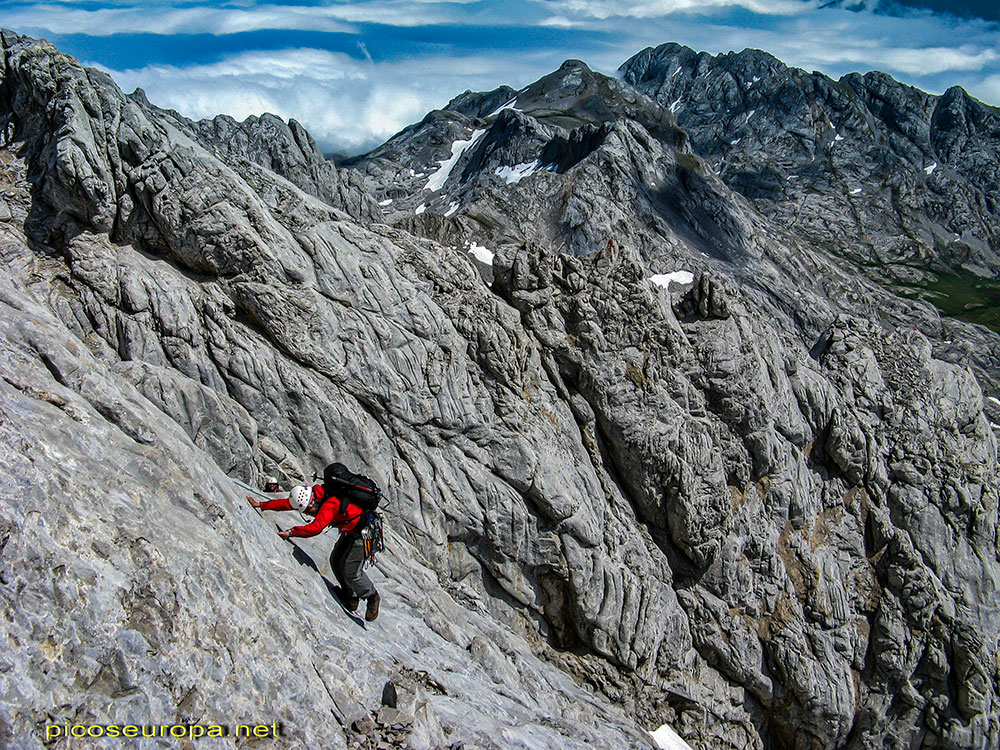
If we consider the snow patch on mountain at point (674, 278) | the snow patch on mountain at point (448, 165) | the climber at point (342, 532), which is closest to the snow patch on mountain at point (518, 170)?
the snow patch on mountain at point (448, 165)

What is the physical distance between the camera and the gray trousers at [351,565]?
14219mm

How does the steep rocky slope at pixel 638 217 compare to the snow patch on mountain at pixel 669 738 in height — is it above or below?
above

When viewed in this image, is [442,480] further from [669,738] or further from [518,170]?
[518,170]

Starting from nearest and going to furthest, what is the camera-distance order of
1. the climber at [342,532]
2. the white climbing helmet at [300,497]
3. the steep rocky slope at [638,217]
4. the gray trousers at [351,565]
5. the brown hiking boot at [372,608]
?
the white climbing helmet at [300,497] → the climber at [342,532] → the gray trousers at [351,565] → the brown hiking boot at [372,608] → the steep rocky slope at [638,217]

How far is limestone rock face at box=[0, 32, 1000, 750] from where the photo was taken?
1032 centimetres

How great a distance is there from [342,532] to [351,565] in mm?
777

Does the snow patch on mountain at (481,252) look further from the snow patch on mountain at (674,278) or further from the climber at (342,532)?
the climber at (342,532)

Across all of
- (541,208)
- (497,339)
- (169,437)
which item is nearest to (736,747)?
(497,339)

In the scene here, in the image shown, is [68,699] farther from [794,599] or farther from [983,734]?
[983,734]

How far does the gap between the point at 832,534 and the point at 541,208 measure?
268 feet

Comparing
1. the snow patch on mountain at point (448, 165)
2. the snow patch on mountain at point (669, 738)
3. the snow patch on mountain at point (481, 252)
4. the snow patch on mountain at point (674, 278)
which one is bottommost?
the snow patch on mountain at point (669, 738)

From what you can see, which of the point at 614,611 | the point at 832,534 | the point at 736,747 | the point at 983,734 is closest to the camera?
the point at 614,611

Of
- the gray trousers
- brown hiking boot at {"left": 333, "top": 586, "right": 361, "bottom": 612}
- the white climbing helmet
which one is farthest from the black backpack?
brown hiking boot at {"left": 333, "top": 586, "right": 361, "bottom": 612}

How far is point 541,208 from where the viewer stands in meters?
107
